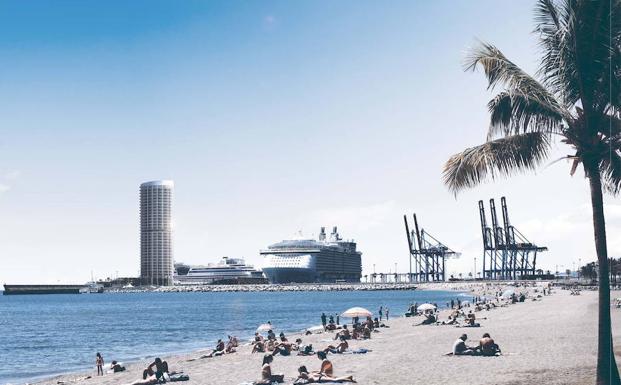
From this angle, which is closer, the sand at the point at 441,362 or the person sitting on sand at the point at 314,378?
the sand at the point at 441,362

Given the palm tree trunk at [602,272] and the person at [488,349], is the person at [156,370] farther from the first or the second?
the palm tree trunk at [602,272]

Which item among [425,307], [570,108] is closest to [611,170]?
[570,108]

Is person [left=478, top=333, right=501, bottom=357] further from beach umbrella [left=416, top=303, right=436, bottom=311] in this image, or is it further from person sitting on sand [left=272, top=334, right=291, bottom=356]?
beach umbrella [left=416, top=303, right=436, bottom=311]

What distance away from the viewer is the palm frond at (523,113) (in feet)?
41.8

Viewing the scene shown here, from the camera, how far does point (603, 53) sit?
12711 millimetres

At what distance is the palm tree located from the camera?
12.6m

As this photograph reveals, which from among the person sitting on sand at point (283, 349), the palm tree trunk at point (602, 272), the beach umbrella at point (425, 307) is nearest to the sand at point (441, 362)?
the person sitting on sand at point (283, 349)

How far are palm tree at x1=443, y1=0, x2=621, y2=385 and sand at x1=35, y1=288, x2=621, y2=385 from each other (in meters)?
7.80

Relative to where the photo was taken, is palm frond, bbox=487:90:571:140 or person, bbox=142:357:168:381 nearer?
palm frond, bbox=487:90:571:140

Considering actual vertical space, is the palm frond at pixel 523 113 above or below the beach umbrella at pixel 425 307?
above

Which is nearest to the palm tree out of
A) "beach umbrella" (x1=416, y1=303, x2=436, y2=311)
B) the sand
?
the sand

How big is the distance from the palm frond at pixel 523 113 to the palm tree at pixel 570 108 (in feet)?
0.06

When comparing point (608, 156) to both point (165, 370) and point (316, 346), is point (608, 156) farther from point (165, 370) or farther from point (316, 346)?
point (316, 346)

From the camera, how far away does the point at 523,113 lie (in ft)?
42.9
